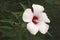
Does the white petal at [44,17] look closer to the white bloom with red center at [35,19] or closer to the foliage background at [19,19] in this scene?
the white bloom with red center at [35,19]

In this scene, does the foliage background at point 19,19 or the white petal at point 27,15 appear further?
the foliage background at point 19,19

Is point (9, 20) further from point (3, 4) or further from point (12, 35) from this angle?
point (3, 4)

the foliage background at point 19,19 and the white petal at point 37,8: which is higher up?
the white petal at point 37,8

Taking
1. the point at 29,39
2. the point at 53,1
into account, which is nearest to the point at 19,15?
the point at 29,39

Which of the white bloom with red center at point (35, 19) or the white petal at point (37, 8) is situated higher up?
the white petal at point (37, 8)

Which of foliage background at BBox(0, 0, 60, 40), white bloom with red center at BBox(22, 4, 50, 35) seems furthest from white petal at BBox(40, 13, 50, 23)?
foliage background at BBox(0, 0, 60, 40)

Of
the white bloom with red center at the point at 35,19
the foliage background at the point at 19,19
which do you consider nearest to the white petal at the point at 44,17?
the white bloom with red center at the point at 35,19
